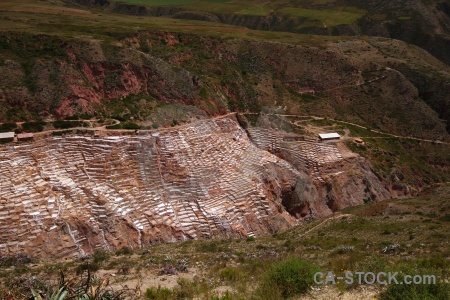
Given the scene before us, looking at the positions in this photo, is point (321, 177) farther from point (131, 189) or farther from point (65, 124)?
point (65, 124)

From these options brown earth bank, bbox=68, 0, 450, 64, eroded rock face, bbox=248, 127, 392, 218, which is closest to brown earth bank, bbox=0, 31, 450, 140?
eroded rock face, bbox=248, 127, 392, 218

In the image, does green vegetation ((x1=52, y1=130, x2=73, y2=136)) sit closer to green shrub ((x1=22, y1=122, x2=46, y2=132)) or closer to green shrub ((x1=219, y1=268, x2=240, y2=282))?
green shrub ((x1=22, y1=122, x2=46, y2=132))

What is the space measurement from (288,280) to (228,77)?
157 feet

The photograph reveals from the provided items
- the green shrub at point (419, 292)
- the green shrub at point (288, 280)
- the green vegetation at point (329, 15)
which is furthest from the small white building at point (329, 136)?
the green vegetation at point (329, 15)

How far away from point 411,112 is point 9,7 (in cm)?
6947

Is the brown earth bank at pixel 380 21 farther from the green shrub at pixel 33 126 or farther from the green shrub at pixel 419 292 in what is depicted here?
the green shrub at pixel 419 292

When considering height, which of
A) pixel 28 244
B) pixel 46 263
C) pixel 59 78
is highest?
pixel 59 78

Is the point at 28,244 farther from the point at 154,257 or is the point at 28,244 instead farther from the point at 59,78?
the point at 59,78

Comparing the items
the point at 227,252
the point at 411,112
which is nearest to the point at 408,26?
the point at 411,112

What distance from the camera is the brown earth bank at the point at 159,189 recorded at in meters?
33.6

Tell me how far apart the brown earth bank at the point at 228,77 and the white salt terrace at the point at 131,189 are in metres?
5.49

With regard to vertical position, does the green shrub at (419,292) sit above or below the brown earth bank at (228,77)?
above

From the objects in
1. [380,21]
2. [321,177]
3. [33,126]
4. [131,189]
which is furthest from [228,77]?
[380,21]

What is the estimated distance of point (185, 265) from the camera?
22.0 m
